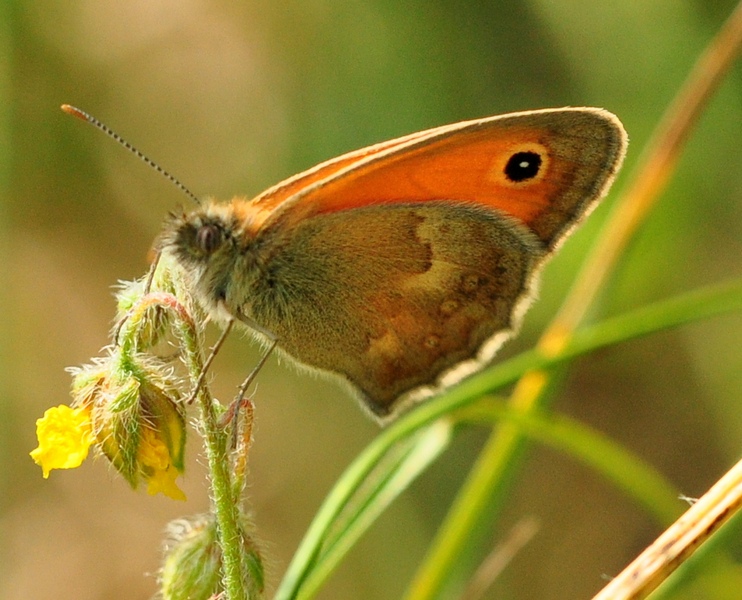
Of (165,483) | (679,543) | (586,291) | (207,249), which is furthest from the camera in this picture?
(586,291)

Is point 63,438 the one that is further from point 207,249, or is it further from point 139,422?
point 207,249

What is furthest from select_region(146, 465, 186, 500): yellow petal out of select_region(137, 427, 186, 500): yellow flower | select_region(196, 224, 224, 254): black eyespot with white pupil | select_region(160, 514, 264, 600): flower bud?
select_region(196, 224, 224, 254): black eyespot with white pupil

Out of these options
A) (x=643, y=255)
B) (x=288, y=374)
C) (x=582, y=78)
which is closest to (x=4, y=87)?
(x=288, y=374)

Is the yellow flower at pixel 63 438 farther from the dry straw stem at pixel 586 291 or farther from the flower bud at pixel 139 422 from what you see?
the dry straw stem at pixel 586 291

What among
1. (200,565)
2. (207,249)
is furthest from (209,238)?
(200,565)

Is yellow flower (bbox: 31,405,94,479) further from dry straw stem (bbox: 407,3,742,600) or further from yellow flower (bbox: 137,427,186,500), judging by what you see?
dry straw stem (bbox: 407,3,742,600)

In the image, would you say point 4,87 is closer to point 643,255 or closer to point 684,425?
point 643,255
